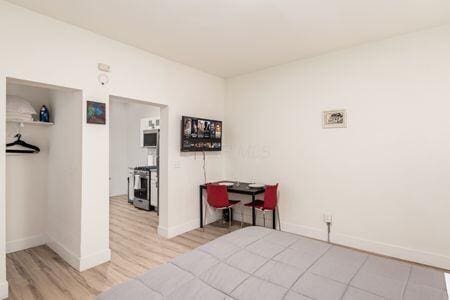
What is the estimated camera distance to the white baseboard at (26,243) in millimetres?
3115

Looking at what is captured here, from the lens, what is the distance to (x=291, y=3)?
89.0 inches

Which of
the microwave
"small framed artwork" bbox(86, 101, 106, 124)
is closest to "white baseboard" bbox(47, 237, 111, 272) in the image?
"small framed artwork" bbox(86, 101, 106, 124)

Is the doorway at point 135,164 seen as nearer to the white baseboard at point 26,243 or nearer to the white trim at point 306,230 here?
the white baseboard at point 26,243

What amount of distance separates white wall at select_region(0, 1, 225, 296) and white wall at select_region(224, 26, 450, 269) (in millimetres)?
1267

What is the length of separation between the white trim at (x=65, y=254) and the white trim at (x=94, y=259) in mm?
55

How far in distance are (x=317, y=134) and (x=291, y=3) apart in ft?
6.14

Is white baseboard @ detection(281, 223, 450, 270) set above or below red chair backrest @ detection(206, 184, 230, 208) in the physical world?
below

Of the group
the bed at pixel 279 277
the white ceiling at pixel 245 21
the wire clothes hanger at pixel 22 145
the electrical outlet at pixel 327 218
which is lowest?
the electrical outlet at pixel 327 218

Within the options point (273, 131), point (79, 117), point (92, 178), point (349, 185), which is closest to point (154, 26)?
point (79, 117)

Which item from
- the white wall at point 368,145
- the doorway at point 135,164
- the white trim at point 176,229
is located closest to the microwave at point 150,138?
the doorway at point 135,164

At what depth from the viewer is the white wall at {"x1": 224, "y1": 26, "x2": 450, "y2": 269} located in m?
2.72

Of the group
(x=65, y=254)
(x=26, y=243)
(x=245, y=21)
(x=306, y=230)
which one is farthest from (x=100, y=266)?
(x=245, y=21)

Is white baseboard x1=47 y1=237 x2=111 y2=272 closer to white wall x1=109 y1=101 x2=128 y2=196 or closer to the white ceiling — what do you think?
the white ceiling

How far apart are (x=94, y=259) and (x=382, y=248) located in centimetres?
350
